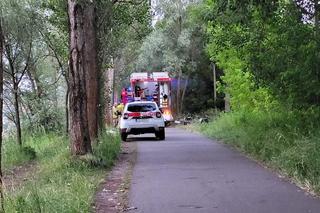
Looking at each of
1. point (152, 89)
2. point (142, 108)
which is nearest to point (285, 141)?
point (142, 108)

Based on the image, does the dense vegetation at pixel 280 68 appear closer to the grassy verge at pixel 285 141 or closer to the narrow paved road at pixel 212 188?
the grassy verge at pixel 285 141

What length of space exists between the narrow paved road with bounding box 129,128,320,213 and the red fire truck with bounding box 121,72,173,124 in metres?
25.7

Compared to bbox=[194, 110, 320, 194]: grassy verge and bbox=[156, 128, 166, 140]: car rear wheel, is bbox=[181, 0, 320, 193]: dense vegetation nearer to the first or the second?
bbox=[194, 110, 320, 194]: grassy verge

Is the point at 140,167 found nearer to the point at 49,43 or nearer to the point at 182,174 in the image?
the point at 182,174

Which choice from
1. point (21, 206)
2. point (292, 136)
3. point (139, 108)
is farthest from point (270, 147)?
point (139, 108)

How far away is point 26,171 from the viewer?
16.5 meters

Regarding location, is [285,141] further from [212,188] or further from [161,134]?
[161,134]

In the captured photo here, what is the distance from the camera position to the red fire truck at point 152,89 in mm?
41969

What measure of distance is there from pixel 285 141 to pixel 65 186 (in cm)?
591

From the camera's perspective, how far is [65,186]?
411 inches

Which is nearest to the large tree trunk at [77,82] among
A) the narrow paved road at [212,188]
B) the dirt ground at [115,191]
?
the dirt ground at [115,191]

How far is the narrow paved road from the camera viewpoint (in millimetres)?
8875

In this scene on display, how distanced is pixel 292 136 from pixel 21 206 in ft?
26.8

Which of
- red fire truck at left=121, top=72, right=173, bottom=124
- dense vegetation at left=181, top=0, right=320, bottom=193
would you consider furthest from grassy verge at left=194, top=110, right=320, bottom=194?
red fire truck at left=121, top=72, right=173, bottom=124
